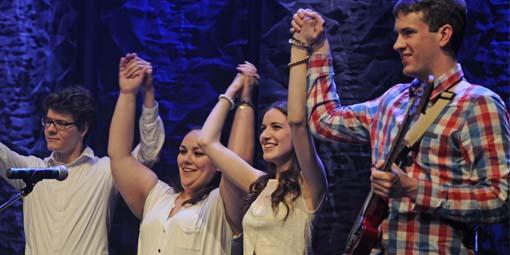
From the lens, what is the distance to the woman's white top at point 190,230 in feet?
11.4

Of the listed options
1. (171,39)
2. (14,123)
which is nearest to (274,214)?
(171,39)

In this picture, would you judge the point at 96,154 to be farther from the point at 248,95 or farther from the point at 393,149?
the point at 393,149

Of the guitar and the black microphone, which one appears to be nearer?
the guitar

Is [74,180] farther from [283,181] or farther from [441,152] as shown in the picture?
[441,152]

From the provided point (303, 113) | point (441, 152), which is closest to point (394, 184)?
point (441, 152)

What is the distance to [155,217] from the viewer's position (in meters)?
3.60

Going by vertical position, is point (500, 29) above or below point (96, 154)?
above

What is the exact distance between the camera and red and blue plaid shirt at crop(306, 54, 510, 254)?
230cm

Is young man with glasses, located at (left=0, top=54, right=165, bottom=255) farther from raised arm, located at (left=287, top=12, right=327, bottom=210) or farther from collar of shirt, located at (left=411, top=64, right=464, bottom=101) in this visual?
collar of shirt, located at (left=411, top=64, right=464, bottom=101)

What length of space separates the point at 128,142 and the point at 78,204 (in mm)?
418

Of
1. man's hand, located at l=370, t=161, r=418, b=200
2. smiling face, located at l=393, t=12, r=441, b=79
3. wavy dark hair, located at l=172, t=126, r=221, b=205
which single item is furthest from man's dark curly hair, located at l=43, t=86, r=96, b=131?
man's hand, located at l=370, t=161, r=418, b=200

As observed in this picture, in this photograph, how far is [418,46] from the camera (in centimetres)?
248

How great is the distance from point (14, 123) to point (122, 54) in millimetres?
734

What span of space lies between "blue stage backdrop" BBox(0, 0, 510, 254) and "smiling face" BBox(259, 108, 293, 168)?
12.1 inches
